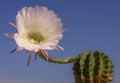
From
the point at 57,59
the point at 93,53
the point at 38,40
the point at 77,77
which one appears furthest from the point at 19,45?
the point at 93,53

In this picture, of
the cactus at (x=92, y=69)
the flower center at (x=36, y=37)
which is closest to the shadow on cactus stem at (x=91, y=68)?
the cactus at (x=92, y=69)

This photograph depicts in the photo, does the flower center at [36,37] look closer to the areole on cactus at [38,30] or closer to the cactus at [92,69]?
the areole on cactus at [38,30]

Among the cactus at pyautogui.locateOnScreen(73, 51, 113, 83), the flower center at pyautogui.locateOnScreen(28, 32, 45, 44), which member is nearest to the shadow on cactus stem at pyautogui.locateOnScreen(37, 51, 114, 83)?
the cactus at pyautogui.locateOnScreen(73, 51, 113, 83)

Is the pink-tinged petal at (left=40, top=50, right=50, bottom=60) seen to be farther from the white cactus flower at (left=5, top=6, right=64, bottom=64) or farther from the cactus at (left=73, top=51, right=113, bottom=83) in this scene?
the cactus at (left=73, top=51, right=113, bottom=83)

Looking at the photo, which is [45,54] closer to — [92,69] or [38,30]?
[38,30]

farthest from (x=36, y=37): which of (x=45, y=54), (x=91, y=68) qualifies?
(x=91, y=68)

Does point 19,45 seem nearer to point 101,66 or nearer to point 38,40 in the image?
point 38,40
